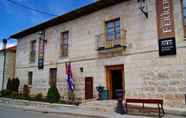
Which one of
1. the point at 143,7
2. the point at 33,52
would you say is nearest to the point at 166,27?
the point at 143,7

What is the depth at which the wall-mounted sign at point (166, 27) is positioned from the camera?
12.2 metres

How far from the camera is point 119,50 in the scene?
1459cm

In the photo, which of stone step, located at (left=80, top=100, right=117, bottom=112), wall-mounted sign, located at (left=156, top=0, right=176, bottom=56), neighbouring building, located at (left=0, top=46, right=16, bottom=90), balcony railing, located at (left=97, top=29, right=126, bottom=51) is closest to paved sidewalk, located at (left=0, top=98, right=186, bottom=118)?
stone step, located at (left=80, top=100, right=117, bottom=112)

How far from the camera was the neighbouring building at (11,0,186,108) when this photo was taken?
39.9ft

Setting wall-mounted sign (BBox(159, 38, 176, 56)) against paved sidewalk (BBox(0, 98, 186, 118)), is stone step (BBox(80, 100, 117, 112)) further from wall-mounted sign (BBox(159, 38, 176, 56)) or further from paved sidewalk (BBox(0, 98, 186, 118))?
wall-mounted sign (BBox(159, 38, 176, 56))

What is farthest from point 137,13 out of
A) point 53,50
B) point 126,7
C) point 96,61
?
point 53,50

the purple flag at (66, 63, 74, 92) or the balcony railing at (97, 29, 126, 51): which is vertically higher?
the balcony railing at (97, 29, 126, 51)

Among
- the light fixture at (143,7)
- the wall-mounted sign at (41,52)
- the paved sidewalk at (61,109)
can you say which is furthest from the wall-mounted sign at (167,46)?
the wall-mounted sign at (41,52)

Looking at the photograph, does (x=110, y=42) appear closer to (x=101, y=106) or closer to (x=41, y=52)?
(x=101, y=106)

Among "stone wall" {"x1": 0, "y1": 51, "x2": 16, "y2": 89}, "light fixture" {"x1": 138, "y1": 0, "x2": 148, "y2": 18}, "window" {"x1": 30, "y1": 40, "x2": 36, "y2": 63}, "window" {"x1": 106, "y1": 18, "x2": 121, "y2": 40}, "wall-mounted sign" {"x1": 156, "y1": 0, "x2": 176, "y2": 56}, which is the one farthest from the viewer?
"stone wall" {"x1": 0, "y1": 51, "x2": 16, "y2": 89}

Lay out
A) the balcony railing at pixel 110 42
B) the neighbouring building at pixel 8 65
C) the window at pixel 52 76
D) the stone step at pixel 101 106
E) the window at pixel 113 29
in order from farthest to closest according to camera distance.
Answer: the neighbouring building at pixel 8 65, the window at pixel 52 76, the window at pixel 113 29, the balcony railing at pixel 110 42, the stone step at pixel 101 106

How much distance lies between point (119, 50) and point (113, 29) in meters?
1.69

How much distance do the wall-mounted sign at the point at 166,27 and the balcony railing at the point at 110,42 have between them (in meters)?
2.45

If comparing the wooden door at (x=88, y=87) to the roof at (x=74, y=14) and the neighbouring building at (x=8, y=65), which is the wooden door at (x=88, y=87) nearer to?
the roof at (x=74, y=14)
